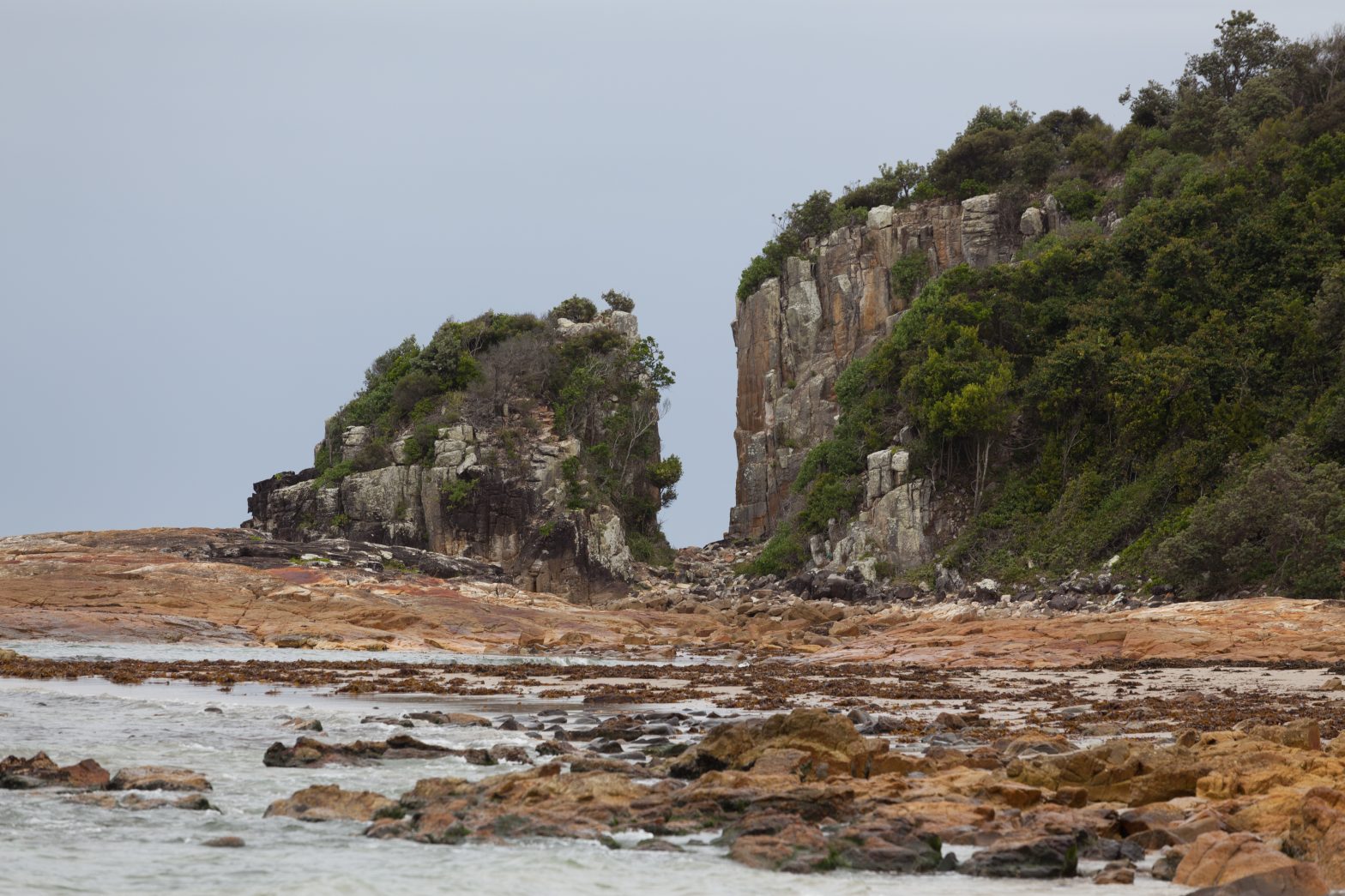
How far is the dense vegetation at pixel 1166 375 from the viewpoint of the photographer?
3822 centimetres

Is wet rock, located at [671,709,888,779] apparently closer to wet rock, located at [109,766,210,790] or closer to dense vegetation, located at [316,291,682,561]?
wet rock, located at [109,766,210,790]

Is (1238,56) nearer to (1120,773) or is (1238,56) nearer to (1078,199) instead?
(1078,199)

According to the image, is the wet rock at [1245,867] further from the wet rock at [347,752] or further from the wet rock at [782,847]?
the wet rock at [347,752]

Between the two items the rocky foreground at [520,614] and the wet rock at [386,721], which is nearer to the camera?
the wet rock at [386,721]

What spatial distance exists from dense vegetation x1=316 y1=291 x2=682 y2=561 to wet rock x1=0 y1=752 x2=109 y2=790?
52559 mm

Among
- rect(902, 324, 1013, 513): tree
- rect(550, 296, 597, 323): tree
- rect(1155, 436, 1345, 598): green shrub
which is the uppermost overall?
rect(550, 296, 597, 323): tree

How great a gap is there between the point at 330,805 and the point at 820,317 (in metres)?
69.1

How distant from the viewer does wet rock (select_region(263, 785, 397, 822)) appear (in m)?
10.3

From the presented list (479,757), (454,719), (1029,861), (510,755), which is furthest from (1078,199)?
(1029,861)

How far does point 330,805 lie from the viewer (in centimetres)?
1053

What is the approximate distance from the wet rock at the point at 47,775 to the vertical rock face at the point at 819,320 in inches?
2293

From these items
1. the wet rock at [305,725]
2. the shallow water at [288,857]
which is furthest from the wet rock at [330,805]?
the wet rock at [305,725]

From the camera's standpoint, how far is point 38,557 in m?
46.5

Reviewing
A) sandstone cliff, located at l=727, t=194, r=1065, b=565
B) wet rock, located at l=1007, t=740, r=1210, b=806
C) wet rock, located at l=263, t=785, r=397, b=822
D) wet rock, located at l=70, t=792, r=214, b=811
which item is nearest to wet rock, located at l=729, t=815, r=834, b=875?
wet rock, located at l=1007, t=740, r=1210, b=806
